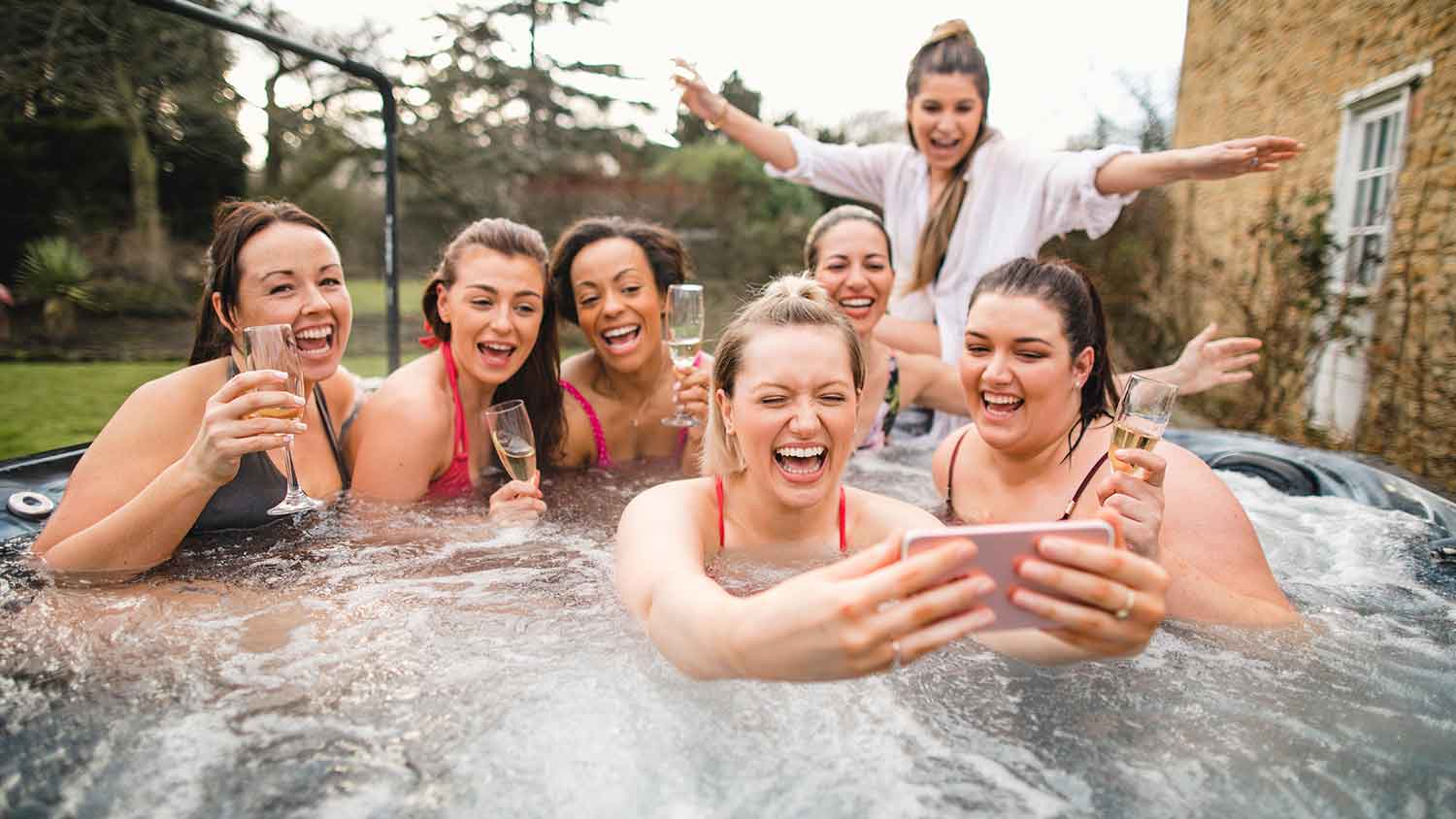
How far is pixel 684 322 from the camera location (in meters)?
3.41

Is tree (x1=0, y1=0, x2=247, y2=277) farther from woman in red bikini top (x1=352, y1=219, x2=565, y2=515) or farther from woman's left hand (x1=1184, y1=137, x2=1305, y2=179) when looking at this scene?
woman's left hand (x1=1184, y1=137, x2=1305, y2=179)

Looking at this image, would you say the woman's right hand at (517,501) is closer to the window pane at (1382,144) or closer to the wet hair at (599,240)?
the wet hair at (599,240)

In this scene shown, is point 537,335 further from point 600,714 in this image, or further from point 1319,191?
point 1319,191

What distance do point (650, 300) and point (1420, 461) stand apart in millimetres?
5050

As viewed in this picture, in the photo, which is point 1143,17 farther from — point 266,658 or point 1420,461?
point 266,658

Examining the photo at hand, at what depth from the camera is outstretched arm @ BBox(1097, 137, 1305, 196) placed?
3334 mm

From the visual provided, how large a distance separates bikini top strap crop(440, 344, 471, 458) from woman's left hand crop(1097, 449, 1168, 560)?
2.45 meters

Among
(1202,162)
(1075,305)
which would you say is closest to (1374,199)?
(1202,162)

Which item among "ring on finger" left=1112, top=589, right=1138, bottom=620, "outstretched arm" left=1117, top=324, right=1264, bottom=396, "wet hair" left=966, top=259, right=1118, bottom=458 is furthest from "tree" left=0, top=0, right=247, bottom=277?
"ring on finger" left=1112, top=589, right=1138, bottom=620

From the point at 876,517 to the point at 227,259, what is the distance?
2.17 m

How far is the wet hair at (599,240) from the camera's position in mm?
3895

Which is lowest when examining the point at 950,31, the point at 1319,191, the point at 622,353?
the point at 622,353

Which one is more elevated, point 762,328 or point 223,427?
point 762,328

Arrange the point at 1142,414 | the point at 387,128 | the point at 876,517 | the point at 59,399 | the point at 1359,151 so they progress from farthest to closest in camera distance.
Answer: the point at 59,399
the point at 1359,151
the point at 387,128
the point at 876,517
the point at 1142,414
